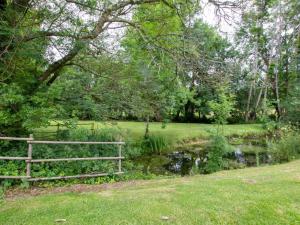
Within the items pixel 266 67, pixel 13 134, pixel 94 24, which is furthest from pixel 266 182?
pixel 266 67

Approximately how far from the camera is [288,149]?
1181 cm

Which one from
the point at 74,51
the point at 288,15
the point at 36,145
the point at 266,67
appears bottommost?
the point at 36,145

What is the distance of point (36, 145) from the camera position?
332 inches

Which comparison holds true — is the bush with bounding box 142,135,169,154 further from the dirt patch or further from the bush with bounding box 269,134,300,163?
the dirt patch

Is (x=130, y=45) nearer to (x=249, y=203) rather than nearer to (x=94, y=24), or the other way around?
(x=94, y=24)

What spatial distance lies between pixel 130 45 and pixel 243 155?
794cm

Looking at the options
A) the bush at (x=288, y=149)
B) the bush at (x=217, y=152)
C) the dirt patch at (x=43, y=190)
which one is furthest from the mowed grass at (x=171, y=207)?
the bush at (x=288, y=149)

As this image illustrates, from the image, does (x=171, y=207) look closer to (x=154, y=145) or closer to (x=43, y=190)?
(x=43, y=190)

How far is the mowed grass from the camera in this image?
4.43m

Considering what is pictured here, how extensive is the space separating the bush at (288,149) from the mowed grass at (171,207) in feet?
19.5

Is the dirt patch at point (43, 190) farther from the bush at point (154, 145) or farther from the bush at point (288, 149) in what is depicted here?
the bush at point (288, 149)

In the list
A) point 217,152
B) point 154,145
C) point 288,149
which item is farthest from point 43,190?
point 288,149

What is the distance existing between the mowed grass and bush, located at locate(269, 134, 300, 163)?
234 inches

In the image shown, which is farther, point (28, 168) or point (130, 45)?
point (130, 45)
